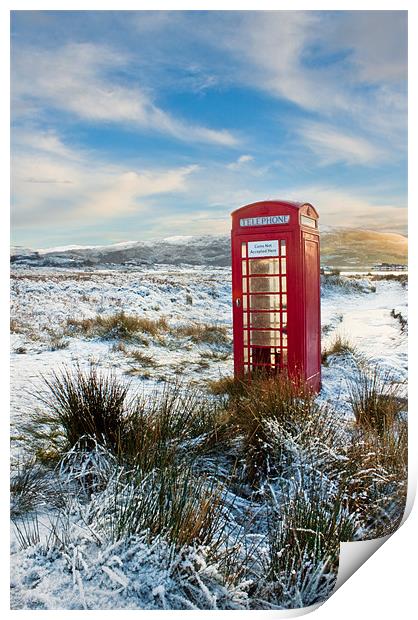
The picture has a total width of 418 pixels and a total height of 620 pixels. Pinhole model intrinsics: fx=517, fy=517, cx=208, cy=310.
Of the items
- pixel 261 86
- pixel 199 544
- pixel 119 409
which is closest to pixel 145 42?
pixel 261 86

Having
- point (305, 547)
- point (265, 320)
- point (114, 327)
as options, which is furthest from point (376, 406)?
point (114, 327)

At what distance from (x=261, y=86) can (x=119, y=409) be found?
2118 millimetres

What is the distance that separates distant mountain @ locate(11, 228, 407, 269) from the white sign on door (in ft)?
2.44

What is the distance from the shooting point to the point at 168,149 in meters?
3.56

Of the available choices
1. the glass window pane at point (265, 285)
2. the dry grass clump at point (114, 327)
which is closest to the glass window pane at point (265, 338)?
the glass window pane at point (265, 285)

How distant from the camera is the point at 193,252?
5.05m

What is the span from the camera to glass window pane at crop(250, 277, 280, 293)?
3004mm

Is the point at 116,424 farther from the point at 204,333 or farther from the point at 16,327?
the point at 204,333

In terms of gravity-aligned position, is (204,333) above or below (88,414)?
above

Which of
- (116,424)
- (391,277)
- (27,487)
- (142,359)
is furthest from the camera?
(391,277)

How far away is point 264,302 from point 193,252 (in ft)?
6.97

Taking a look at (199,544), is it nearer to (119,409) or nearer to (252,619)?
(252,619)

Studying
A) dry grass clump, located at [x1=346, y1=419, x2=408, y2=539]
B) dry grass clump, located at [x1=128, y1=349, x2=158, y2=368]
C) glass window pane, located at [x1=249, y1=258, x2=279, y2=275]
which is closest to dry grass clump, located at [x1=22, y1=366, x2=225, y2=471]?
dry grass clump, located at [x1=346, y1=419, x2=408, y2=539]

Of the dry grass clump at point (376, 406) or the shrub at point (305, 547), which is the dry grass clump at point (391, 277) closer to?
the dry grass clump at point (376, 406)
